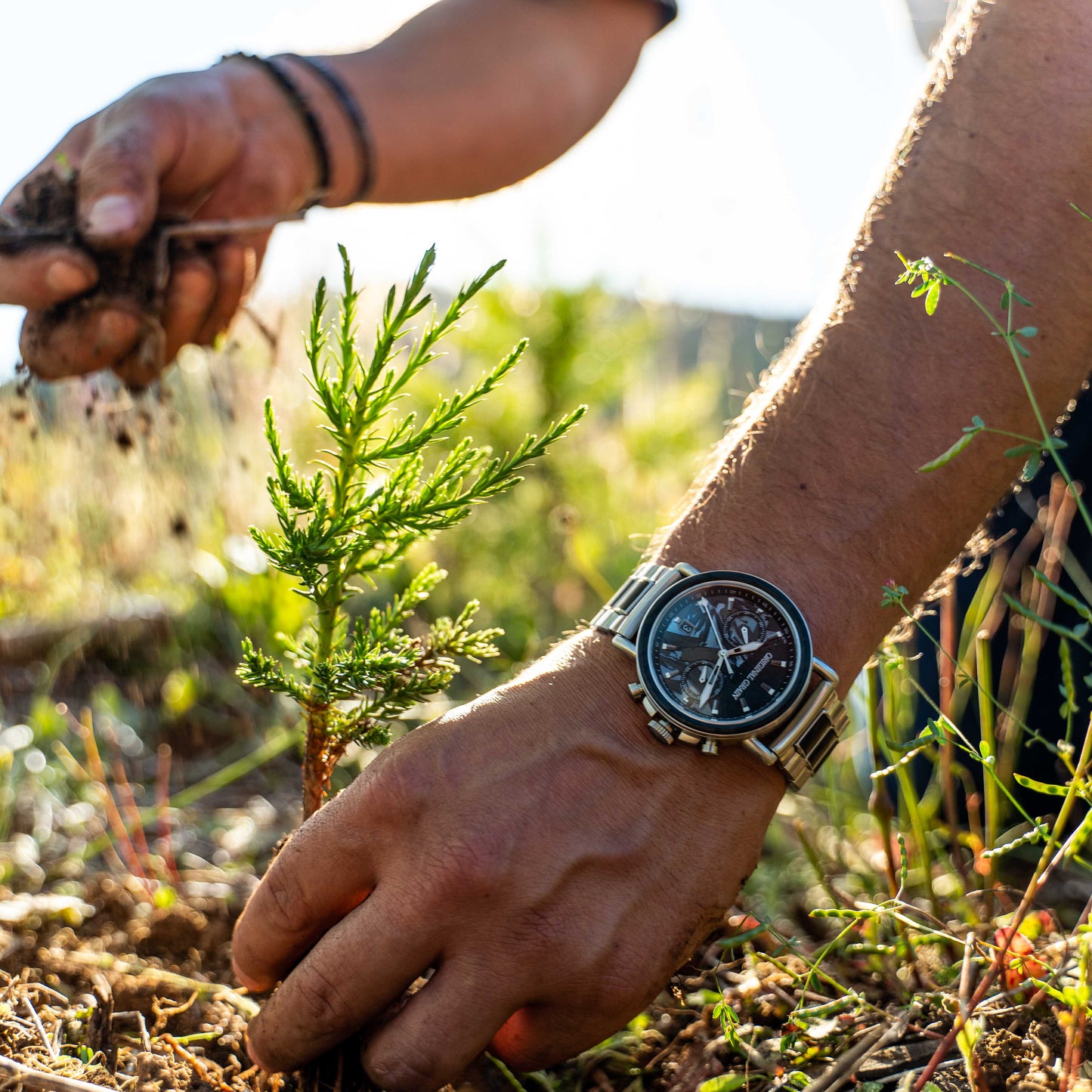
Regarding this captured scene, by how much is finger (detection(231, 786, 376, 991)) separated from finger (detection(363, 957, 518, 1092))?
186 mm

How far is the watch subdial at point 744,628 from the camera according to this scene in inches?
55.9

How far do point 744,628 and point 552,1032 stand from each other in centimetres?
66

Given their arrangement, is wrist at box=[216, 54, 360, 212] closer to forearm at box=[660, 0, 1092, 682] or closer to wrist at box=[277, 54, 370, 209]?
wrist at box=[277, 54, 370, 209]

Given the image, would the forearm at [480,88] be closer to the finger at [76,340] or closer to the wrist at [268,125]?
the wrist at [268,125]

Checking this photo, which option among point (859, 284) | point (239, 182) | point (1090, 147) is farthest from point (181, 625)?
point (1090, 147)

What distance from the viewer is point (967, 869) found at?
2203 millimetres

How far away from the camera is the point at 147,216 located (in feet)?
6.98

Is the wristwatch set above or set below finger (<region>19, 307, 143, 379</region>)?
below

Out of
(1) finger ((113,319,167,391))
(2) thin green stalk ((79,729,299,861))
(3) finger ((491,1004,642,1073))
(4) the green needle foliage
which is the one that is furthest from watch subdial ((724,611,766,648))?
(1) finger ((113,319,167,391))

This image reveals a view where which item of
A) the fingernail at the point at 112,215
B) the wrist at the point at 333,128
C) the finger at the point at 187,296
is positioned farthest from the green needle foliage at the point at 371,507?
the wrist at the point at 333,128

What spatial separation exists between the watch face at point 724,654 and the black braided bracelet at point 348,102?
75.7 inches

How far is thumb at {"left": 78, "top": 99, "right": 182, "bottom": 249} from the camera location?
2.04 m

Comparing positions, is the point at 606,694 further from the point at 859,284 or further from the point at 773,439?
the point at 859,284

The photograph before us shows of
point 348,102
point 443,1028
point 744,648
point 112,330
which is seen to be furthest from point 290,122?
point 443,1028
